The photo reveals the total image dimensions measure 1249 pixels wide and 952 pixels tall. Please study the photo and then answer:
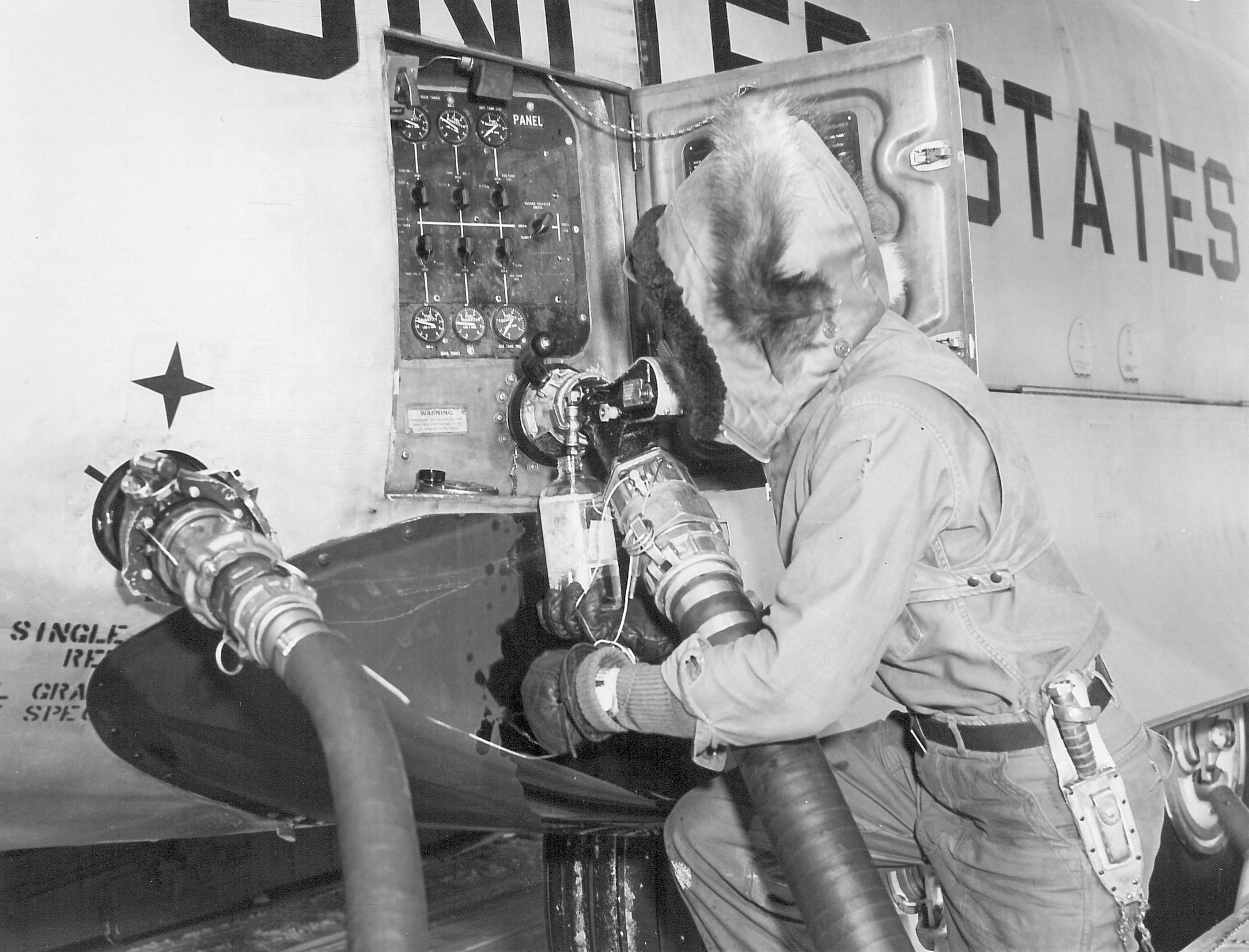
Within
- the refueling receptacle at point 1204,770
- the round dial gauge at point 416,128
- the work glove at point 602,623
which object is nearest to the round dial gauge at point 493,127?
the round dial gauge at point 416,128

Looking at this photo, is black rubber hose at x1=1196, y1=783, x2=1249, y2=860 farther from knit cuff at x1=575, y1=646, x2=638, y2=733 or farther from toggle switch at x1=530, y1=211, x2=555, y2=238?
toggle switch at x1=530, y1=211, x2=555, y2=238

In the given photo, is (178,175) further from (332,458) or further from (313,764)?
(313,764)

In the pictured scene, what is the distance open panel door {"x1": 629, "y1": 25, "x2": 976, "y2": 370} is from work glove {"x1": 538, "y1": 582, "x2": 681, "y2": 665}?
96cm

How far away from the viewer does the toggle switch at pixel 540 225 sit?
249cm

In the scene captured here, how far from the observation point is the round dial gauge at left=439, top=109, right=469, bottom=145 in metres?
2.40

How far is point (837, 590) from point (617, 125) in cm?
147

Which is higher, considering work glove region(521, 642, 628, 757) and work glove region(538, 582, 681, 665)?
work glove region(538, 582, 681, 665)

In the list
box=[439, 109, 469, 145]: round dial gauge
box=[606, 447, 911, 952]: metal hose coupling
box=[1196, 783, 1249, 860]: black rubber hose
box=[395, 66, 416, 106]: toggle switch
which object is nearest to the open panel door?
box=[439, 109, 469, 145]: round dial gauge

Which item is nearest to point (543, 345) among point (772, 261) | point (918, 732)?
point (772, 261)

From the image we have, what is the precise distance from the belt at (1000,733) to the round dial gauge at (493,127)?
146cm

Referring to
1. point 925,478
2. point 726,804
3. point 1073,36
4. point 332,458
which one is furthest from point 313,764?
point 1073,36

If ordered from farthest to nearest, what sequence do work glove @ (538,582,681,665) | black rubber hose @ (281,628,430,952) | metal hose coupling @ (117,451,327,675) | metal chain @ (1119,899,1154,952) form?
work glove @ (538,582,681,665) → metal chain @ (1119,899,1154,952) → metal hose coupling @ (117,451,327,675) → black rubber hose @ (281,628,430,952)

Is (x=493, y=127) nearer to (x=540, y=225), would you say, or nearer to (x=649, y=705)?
(x=540, y=225)

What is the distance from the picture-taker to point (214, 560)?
1.67m
